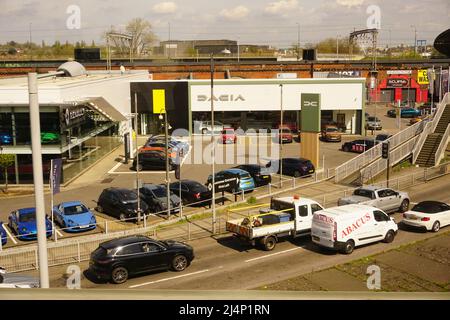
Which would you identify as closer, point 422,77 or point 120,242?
point 120,242

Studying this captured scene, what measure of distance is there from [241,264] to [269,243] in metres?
1.28

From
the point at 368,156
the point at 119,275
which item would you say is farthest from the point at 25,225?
the point at 368,156

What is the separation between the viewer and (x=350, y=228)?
12.2 meters

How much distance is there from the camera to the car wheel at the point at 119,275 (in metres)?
10.4

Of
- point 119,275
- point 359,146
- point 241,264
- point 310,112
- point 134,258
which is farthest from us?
point 359,146

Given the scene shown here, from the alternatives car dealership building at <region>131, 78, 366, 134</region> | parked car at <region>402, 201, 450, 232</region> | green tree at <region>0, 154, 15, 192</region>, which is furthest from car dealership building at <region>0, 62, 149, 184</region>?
parked car at <region>402, 201, 450, 232</region>

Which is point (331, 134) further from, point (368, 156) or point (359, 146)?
point (368, 156)

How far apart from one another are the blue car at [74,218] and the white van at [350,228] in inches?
236

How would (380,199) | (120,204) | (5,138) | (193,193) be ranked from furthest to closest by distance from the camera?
(5,138)
(193,193)
(120,204)
(380,199)

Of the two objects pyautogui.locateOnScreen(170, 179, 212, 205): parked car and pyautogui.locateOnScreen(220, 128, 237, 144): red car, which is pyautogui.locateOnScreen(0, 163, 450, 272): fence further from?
pyautogui.locateOnScreen(220, 128, 237, 144): red car

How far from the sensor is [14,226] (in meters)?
14.5

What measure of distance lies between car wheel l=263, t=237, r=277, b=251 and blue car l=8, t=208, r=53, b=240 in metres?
5.59

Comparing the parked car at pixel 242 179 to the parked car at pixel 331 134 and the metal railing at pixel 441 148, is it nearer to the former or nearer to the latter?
the metal railing at pixel 441 148
